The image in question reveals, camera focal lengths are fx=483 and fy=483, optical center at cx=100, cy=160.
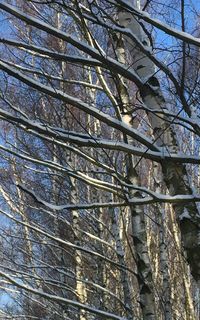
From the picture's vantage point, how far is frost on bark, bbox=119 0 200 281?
250 cm

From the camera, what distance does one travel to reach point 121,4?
208 cm

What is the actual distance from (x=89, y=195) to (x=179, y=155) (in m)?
6.46

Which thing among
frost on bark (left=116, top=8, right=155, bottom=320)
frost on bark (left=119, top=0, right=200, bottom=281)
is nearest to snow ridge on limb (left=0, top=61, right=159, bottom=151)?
frost on bark (left=119, top=0, right=200, bottom=281)

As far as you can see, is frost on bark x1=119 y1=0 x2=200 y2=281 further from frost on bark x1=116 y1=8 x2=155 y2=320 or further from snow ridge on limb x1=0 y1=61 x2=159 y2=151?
frost on bark x1=116 y1=8 x2=155 y2=320

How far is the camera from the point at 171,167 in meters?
2.62

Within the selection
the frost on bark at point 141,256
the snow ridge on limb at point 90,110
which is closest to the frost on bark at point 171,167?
the snow ridge on limb at point 90,110

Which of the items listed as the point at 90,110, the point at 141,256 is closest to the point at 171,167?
the point at 90,110

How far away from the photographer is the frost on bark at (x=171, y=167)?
2498 mm

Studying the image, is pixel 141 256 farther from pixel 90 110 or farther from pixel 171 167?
pixel 90 110

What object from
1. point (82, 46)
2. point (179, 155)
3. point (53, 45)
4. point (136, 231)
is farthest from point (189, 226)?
point (53, 45)

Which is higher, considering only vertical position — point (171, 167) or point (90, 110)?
point (90, 110)

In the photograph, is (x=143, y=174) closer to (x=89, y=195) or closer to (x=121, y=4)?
(x=89, y=195)

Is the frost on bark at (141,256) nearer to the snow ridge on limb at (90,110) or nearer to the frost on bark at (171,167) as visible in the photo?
the frost on bark at (171,167)

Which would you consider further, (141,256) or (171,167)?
(141,256)
